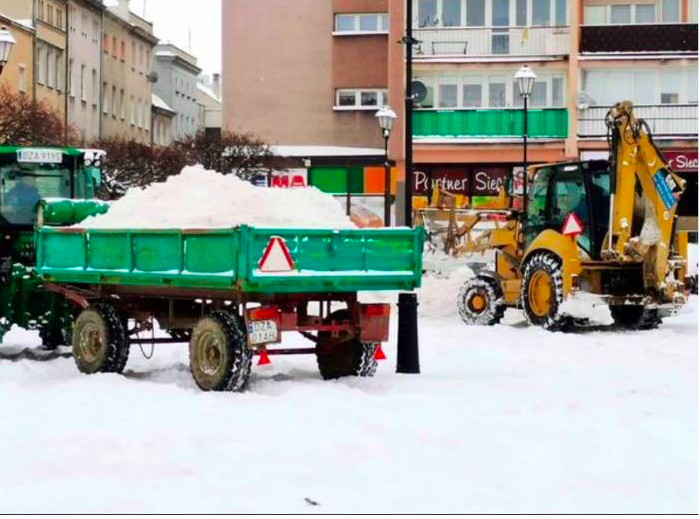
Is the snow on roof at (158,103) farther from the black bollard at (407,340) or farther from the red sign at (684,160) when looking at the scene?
the black bollard at (407,340)

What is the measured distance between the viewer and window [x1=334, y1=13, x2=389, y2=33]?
190ft

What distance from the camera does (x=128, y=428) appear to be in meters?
12.4

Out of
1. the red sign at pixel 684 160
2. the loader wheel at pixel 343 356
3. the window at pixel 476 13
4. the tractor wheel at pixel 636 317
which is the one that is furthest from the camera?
the window at pixel 476 13

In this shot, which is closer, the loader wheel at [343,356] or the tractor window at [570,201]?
the loader wheel at [343,356]

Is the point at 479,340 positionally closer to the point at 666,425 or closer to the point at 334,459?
the point at 666,425

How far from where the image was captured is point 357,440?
1169 centimetres

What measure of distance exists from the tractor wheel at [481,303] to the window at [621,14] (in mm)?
27408

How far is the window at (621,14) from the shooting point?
5294 cm

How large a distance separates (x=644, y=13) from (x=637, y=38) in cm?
214

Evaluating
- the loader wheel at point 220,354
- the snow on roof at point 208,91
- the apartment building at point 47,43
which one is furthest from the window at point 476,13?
the snow on roof at point 208,91

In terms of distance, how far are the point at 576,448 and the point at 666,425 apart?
1.48m

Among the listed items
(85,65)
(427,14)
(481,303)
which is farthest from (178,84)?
(481,303)

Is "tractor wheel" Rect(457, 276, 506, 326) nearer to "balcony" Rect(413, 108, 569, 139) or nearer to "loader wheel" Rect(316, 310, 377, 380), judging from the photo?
"loader wheel" Rect(316, 310, 377, 380)

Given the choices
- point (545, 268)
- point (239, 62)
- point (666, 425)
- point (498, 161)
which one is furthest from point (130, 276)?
point (239, 62)
